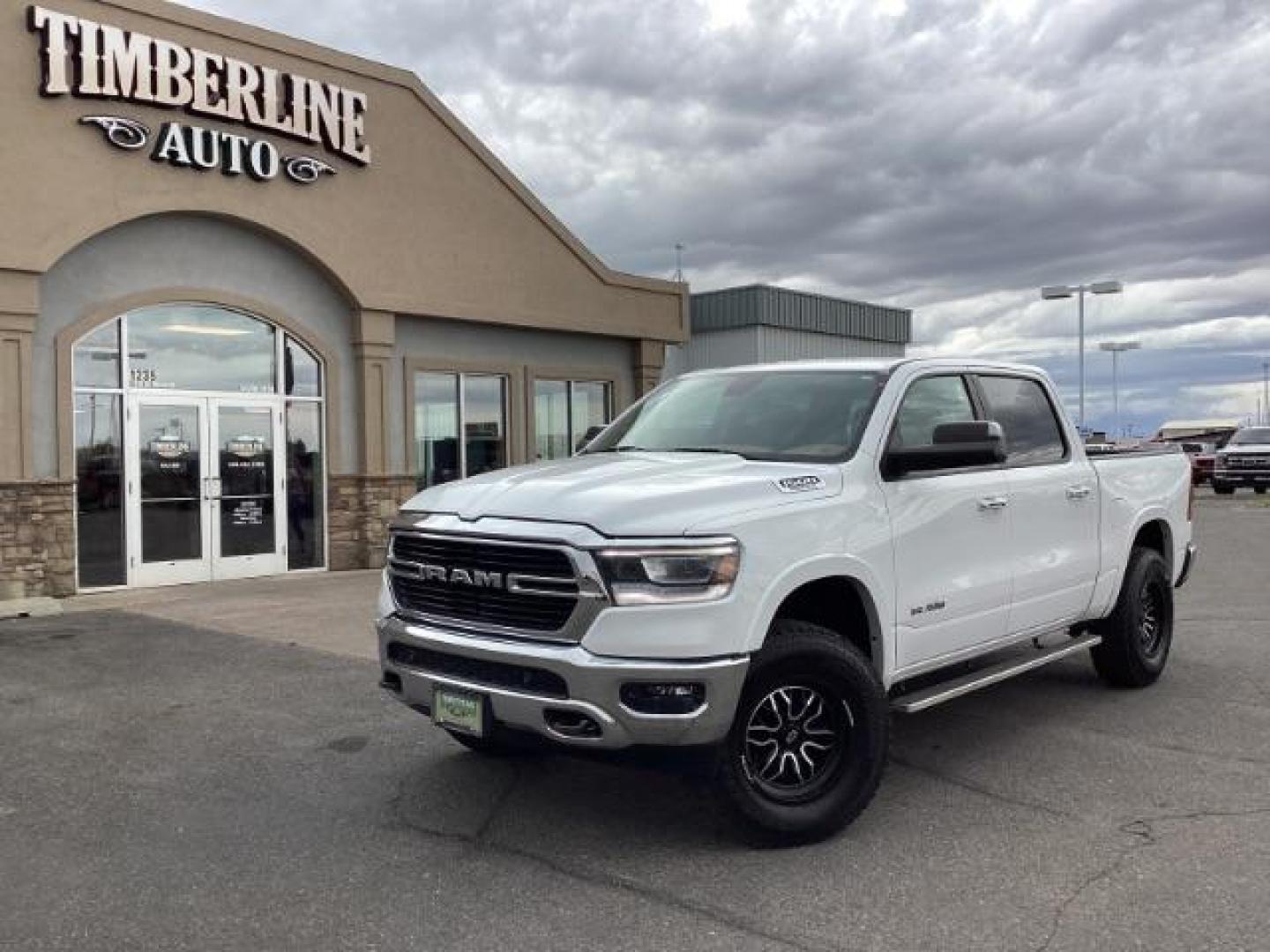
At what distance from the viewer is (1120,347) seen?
5056cm

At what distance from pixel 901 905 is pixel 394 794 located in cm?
238

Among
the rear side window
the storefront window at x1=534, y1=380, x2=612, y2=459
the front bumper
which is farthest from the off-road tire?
the front bumper

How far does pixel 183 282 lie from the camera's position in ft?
42.5

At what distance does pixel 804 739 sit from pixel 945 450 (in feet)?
4.65

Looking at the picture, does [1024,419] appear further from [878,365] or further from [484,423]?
[484,423]

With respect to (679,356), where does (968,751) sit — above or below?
below

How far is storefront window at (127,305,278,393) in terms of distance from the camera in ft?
41.8

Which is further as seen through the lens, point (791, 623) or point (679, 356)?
point (679, 356)

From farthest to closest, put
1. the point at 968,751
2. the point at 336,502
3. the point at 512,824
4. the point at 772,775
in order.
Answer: the point at 336,502 < the point at 968,751 < the point at 512,824 < the point at 772,775

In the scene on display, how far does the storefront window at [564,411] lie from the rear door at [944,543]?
12.0 m

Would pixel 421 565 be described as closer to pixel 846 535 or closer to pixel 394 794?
pixel 394 794

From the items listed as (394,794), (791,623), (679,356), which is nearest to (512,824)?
(394,794)

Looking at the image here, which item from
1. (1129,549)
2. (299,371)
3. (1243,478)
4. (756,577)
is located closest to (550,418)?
(299,371)

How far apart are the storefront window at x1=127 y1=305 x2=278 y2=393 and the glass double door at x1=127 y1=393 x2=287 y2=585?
0.22 meters
